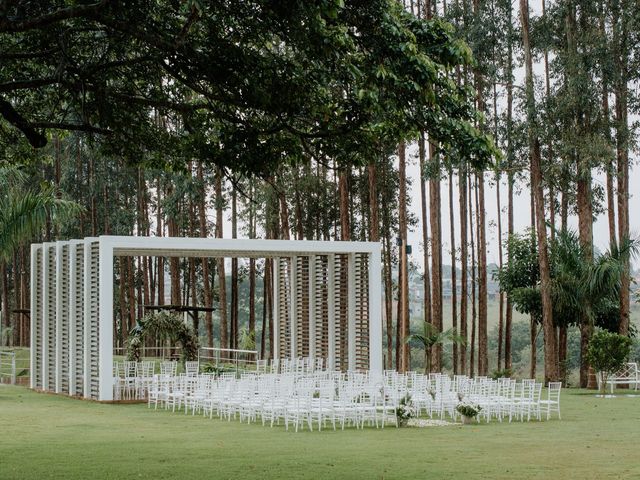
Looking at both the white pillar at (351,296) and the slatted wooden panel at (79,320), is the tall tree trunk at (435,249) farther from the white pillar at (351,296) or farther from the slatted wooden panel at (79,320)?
the slatted wooden panel at (79,320)

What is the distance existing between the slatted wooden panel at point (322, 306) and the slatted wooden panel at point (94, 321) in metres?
6.83

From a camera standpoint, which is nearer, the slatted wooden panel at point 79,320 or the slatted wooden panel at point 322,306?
the slatted wooden panel at point 79,320

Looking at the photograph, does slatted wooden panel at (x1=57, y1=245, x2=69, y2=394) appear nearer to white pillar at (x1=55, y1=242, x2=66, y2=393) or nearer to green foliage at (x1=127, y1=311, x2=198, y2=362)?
white pillar at (x1=55, y1=242, x2=66, y2=393)

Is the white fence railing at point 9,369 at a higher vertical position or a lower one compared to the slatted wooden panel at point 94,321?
lower

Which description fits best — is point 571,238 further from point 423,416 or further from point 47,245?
point 47,245

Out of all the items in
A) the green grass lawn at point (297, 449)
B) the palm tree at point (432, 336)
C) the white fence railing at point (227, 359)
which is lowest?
the green grass lawn at point (297, 449)

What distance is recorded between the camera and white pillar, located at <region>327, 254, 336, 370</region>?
2656 cm

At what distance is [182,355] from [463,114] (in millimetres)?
17967

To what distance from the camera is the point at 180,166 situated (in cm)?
1316

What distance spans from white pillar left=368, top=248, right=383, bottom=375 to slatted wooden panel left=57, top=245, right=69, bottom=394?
7.15m

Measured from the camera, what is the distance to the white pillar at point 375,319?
2530 centimetres

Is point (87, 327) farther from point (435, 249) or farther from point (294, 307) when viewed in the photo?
point (435, 249)

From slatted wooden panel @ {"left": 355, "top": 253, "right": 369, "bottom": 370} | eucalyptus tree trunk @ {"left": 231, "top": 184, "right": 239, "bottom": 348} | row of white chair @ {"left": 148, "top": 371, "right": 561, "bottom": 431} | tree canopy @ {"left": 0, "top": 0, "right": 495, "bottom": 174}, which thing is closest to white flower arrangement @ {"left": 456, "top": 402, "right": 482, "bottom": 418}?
row of white chair @ {"left": 148, "top": 371, "right": 561, "bottom": 431}

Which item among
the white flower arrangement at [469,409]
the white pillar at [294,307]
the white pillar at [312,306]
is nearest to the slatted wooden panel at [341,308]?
the white pillar at [312,306]
